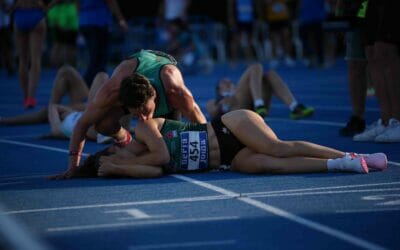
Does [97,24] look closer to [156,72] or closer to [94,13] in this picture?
[94,13]

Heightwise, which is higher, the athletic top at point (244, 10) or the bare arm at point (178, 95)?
the athletic top at point (244, 10)

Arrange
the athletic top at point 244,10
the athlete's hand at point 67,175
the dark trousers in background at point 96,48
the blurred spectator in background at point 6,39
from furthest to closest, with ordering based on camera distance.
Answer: the athletic top at point 244,10, the blurred spectator in background at point 6,39, the dark trousers in background at point 96,48, the athlete's hand at point 67,175

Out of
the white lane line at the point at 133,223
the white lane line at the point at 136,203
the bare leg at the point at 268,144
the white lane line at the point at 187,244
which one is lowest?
the white lane line at the point at 136,203

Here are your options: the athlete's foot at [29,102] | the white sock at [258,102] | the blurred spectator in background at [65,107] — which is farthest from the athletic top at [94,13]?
the white sock at [258,102]

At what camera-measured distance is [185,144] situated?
8617 mm

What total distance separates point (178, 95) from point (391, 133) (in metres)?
2.63

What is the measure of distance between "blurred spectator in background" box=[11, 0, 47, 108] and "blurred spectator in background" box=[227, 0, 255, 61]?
12.1m

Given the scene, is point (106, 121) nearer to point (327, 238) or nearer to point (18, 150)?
point (18, 150)

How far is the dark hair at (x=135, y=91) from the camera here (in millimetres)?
8406

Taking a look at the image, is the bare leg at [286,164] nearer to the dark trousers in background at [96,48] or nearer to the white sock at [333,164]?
the white sock at [333,164]

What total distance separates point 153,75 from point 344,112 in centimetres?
628

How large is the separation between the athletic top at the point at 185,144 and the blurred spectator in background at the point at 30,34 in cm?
789

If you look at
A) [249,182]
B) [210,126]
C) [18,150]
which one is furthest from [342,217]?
[18,150]

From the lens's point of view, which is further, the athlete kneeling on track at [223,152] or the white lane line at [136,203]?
the athlete kneeling on track at [223,152]
